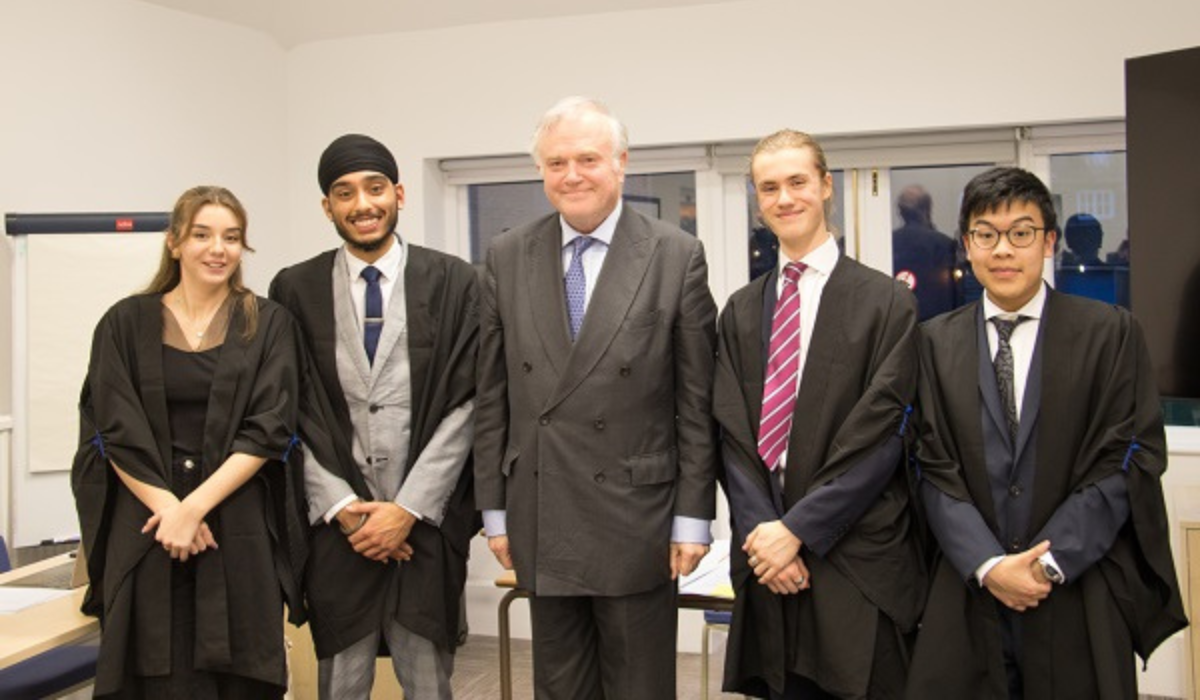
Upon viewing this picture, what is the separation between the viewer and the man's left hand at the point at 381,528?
256 centimetres

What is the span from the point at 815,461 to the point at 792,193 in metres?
0.56

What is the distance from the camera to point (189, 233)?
2.61 m

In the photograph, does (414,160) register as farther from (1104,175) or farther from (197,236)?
(1104,175)

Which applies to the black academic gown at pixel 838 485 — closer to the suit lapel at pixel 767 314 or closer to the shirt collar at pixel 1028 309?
the suit lapel at pixel 767 314

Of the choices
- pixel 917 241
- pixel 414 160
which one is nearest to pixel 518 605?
pixel 414 160

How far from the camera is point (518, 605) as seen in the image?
16.7ft

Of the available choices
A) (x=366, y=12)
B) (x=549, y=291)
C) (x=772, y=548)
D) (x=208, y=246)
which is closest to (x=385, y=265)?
(x=208, y=246)

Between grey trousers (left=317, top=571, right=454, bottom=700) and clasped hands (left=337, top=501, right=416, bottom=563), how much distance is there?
0.12 meters

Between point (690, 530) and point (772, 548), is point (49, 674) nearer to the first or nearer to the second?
point (690, 530)

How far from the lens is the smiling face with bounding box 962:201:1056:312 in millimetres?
2289

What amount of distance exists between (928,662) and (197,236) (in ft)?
6.13

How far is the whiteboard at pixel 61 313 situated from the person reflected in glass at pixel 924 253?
9.79 feet

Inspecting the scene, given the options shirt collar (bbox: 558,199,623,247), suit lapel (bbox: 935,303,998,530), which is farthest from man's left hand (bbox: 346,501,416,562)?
suit lapel (bbox: 935,303,998,530)

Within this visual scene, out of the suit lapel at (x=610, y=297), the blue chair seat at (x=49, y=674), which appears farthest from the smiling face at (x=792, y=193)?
the blue chair seat at (x=49, y=674)
